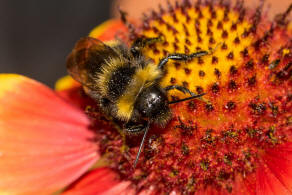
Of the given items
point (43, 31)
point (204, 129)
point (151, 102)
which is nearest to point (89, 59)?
point (151, 102)

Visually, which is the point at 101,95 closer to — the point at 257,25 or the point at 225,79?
the point at 225,79

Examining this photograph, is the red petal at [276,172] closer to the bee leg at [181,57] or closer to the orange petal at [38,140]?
the bee leg at [181,57]

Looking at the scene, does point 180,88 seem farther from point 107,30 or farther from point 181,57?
point 107,30

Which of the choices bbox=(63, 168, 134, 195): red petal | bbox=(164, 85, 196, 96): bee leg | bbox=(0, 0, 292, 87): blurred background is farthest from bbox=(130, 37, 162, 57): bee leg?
bbox=(0, 0, 292, 87): blurred background

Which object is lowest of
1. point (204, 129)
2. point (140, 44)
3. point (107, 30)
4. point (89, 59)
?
point (204, 129)

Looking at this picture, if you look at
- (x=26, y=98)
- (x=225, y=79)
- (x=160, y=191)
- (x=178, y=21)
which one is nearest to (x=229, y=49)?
(x=225, y=79)

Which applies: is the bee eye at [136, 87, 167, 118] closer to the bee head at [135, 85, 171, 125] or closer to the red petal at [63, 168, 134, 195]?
the bee head at [135, 85, 171, 125]

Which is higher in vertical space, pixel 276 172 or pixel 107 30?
pixel 107 30
